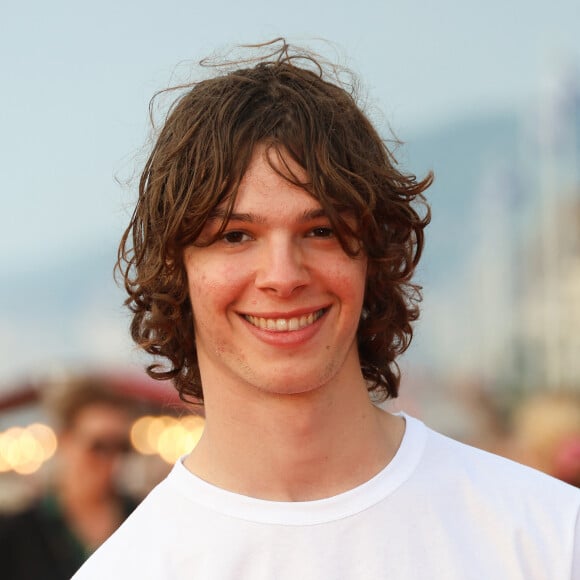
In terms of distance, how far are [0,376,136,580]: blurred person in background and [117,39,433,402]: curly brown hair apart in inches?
94.2

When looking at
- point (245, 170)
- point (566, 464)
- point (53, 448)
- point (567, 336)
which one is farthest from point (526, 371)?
point (245, 170)

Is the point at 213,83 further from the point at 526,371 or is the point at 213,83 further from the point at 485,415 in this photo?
the point at 526,371

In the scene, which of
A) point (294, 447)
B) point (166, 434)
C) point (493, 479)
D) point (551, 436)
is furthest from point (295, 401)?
point (166, 434)

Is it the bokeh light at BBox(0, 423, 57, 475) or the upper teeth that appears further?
the bokeh light at BBox(0, 423, 57, 475)

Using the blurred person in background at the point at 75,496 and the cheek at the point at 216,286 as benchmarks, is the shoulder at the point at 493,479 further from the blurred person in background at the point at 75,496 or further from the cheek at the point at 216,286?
the blurred person in background at the point at 75,496

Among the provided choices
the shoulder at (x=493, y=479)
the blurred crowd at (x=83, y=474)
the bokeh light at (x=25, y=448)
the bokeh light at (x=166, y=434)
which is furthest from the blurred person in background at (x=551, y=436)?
the shoulder at (x=493, y=479)

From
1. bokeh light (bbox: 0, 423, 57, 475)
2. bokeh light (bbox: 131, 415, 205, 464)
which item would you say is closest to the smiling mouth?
bokeh light (bbox: 131, 415, 205, 464)

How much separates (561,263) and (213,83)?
914 centimetres

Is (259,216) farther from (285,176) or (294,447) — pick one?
(294,447)

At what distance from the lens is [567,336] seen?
11102mm

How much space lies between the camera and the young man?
270cm

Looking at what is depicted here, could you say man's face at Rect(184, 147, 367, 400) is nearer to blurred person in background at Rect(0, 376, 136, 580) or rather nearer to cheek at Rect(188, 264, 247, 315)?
cheek at Rect(188, 264, 247, 315)

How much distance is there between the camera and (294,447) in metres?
2.84

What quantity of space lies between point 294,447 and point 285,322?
322 mm
